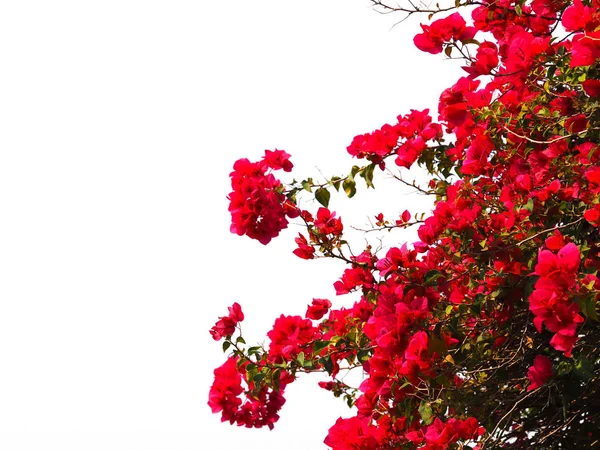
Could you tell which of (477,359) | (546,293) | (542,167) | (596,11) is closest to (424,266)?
(477,359)

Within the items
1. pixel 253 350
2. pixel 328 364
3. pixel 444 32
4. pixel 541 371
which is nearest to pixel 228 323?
pixel 253 350

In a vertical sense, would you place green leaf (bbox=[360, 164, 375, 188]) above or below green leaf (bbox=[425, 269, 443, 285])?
above

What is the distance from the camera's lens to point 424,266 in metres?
2.67

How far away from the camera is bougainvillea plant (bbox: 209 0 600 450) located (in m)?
2.44

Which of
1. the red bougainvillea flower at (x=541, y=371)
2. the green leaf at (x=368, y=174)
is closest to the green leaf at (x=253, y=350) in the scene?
the green leaf at (x=368, y=174)

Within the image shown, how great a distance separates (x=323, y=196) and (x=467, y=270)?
2.12ft

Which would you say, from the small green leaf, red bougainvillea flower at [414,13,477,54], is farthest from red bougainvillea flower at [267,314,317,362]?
red bougainvillea flower at [414,13,477,54]

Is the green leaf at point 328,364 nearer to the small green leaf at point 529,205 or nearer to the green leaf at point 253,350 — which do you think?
the green leaf at point 253,350

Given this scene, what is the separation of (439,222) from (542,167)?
0.43 m

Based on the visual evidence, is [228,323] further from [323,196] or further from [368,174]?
[368,174]

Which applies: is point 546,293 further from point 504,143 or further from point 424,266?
point 504,143

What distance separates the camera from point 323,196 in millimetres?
3002

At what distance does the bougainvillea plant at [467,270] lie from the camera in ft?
8.02

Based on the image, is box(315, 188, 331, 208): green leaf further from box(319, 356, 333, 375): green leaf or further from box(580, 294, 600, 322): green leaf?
box(580, 294, 600, 322): green leaf
